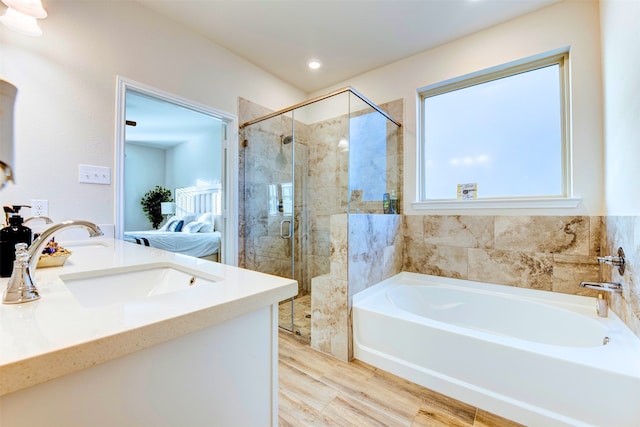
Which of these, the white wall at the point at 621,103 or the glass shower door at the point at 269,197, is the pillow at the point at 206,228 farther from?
the white wall at the point at 621,103

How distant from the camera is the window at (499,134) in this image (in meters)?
2.05

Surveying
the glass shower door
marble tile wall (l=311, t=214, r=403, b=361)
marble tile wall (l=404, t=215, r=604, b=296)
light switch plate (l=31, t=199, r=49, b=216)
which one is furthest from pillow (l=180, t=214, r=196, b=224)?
marble tile wall (l=404, t=215, r=604, b=296)

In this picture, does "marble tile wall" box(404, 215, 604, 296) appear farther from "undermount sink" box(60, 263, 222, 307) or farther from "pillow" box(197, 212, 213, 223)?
"pillow" box(197, 212, 213, 223)

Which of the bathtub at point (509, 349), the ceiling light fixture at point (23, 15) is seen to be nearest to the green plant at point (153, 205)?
the ceiling light fixture at point (23, 15)

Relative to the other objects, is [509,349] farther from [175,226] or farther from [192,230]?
[175,226]

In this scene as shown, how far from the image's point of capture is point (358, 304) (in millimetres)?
1928

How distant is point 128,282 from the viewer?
1024 mm

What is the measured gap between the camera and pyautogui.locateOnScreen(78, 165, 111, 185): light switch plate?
68.6 inches

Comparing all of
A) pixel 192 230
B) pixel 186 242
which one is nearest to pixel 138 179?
pixel 192 230

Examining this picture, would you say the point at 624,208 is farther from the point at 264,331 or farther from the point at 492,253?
the point at 264,331

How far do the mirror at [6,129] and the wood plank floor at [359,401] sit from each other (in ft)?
4.83

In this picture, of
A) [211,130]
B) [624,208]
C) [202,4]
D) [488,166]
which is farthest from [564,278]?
[211,130]

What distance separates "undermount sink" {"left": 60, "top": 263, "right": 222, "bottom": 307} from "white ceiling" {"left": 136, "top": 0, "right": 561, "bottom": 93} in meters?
2.08

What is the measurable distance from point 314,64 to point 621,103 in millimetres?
2454
